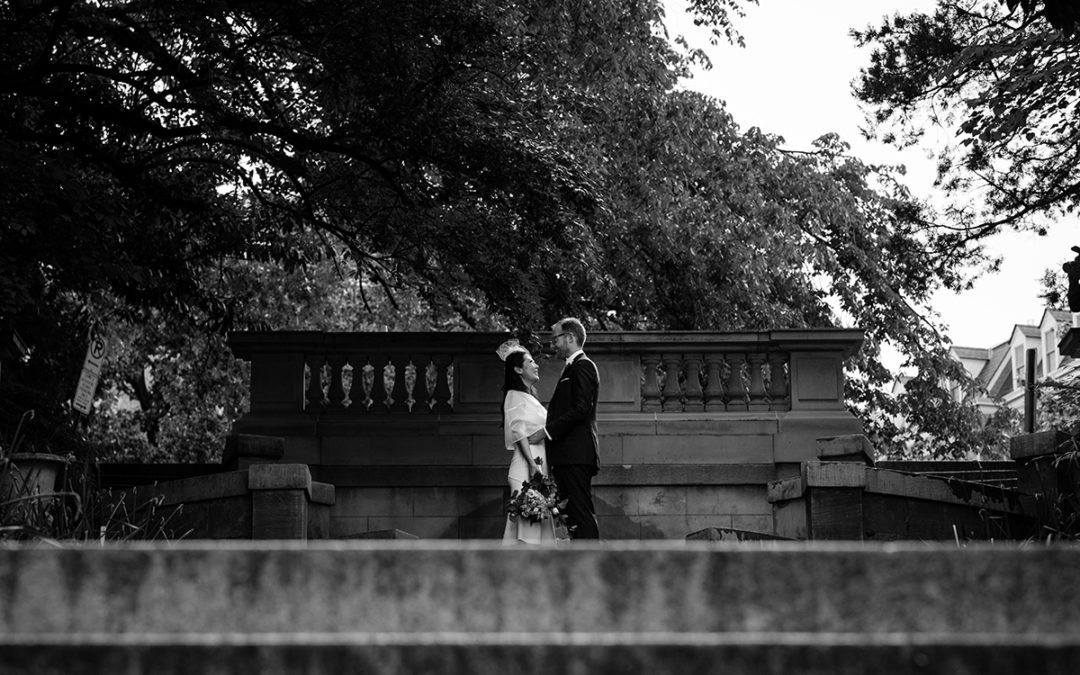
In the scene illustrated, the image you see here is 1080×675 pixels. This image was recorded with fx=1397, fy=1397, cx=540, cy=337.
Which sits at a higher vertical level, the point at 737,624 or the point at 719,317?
the point at 719,317

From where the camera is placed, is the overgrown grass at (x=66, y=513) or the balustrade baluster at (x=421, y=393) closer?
the overgrown grass at (x=66, y=513)

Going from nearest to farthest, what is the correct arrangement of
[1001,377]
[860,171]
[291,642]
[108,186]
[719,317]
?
[291,642]
[108,186]
[719,317]
[860,171]
[1001,377]

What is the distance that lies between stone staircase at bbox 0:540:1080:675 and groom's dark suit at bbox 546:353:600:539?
7.92 meters

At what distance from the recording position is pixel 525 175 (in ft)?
42.2

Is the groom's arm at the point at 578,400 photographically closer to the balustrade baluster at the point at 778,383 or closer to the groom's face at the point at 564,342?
the groom's face at the point at 564,342

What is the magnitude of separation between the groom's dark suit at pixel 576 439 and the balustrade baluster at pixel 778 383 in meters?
3.95

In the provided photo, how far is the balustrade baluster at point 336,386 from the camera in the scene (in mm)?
13773

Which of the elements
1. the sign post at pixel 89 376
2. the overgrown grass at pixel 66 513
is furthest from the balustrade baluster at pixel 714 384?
the sign post at pixel 89 376

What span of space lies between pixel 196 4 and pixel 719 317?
31.2 ft

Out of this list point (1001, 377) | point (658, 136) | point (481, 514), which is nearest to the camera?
point (481, 514)

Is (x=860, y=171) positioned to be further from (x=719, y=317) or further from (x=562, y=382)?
(x=562, y=382)

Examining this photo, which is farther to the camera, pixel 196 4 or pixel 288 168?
pixel 288 168

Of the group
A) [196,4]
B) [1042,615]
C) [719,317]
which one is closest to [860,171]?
[719,317]

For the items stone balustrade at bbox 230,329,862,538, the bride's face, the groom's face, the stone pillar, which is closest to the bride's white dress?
the bride's face
